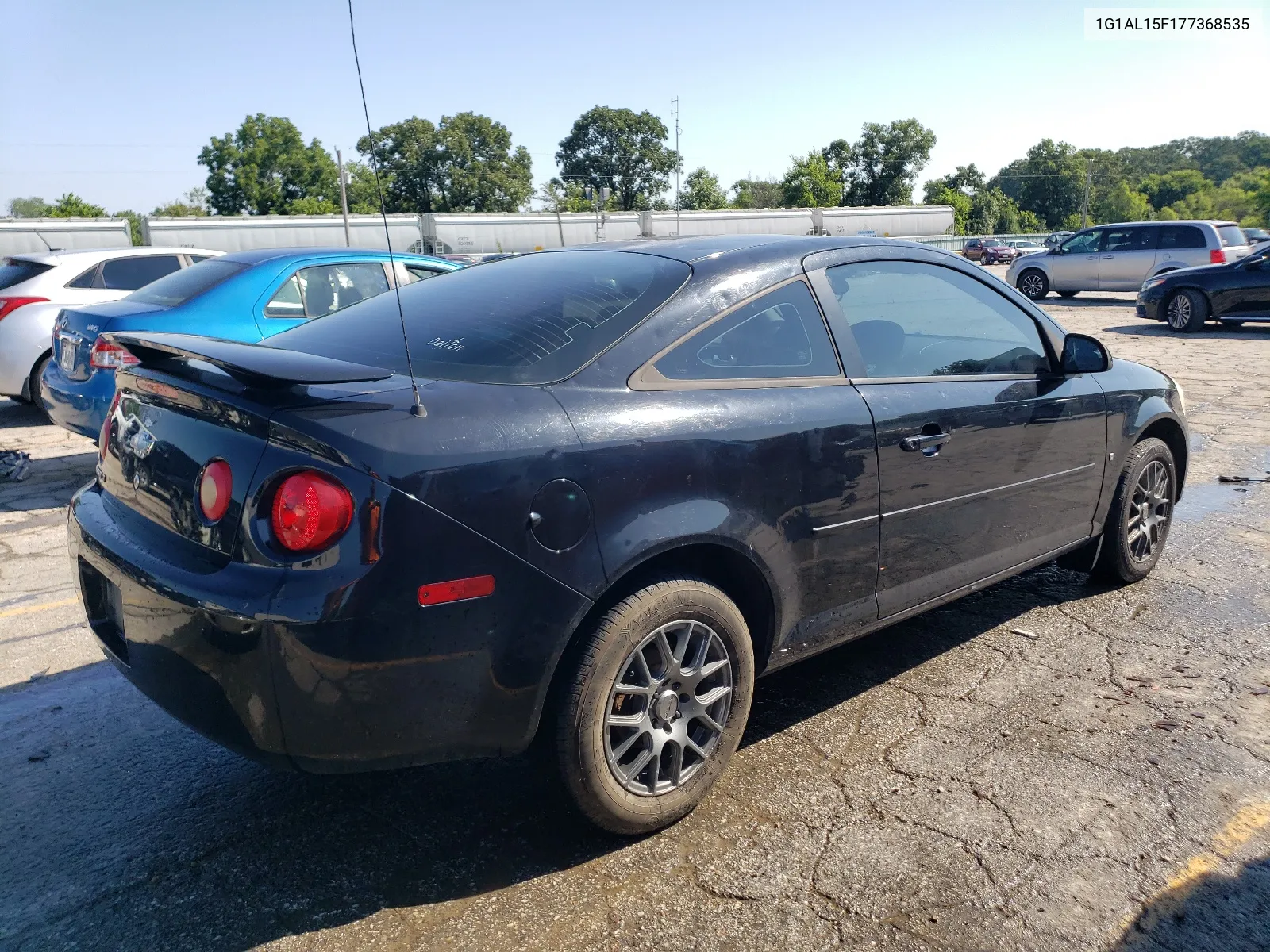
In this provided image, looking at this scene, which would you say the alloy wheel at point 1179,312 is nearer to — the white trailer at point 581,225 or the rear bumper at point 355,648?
the rear bumper at point 355,648

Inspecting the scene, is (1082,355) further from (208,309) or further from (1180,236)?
(1180,236)

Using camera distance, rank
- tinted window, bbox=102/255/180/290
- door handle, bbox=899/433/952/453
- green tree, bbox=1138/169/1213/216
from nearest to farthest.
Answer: door handle, bbox=899/433/952/453, tinted window, bbox=102/255/180/290, green tree, bbox=1138/169/1213/216

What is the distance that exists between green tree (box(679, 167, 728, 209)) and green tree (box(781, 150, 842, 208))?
557 centimetres

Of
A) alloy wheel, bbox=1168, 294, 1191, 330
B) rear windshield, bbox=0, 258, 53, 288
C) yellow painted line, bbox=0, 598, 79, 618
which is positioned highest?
rear windshield, bbox=0, 258, 53, 288

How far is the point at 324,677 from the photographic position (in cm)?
216

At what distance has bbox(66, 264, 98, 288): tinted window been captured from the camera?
28.6 ft

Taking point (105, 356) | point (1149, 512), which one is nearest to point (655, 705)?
point (1149, 512)

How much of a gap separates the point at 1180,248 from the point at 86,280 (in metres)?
19.6

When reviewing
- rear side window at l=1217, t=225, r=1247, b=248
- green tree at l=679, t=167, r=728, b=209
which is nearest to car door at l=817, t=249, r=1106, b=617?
rear side window at l=1217, t=225, r=1247, b=248

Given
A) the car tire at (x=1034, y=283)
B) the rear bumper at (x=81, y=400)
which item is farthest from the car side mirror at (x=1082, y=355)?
the car tire at (x=1034, y=283)

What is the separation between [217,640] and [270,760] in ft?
0.98

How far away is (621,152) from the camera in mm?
106188

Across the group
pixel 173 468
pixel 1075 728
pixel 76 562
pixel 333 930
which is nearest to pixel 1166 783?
pixel 1075 728

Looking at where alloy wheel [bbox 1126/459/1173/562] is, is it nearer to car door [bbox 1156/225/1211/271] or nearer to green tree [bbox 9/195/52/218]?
car door [bbox 1156/225/1211/271]
